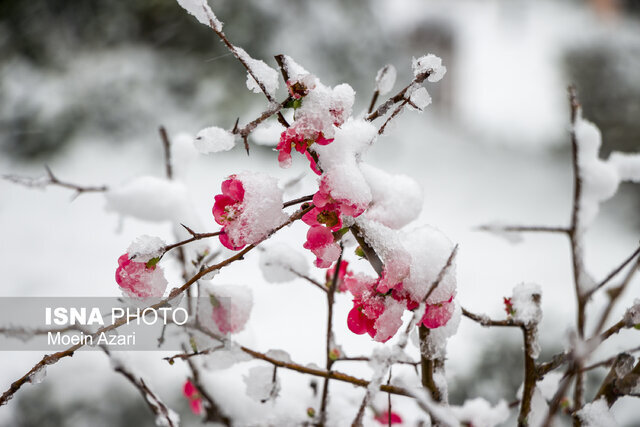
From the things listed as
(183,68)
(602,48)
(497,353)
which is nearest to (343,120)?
(497,353)

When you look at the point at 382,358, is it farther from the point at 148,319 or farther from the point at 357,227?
the point at 148,319

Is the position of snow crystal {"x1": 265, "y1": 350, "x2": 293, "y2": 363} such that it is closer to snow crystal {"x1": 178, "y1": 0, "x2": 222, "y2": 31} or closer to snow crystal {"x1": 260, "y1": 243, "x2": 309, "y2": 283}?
snow crystal {"x1": 260, "y1": 243, "x2": 309, "y2": 283}

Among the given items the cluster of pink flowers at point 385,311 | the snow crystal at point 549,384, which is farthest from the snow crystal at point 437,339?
the snow crystal at point 549,384

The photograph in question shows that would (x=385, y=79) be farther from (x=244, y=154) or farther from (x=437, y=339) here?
(x=244, y=154)

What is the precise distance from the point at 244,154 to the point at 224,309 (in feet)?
5.72

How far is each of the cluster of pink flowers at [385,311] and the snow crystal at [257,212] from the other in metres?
0.08

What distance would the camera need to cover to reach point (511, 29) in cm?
429

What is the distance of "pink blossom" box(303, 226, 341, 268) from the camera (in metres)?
0.29

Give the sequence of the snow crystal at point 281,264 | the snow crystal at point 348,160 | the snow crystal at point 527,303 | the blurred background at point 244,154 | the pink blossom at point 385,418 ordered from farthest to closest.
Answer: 1. the blurred background at point 244,154
2. the pink blossom at point 385,418
3. the snow crystal at point 281,264
4. the snow crystal at point 527,303
5. the snow crystal at point 348,160

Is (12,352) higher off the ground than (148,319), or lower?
higher

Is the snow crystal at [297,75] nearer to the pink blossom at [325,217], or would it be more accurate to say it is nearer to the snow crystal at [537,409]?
the pink blossom at [325,217]

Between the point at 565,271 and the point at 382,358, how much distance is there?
1580 mm

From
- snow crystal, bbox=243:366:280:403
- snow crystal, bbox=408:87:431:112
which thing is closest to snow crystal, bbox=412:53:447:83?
snow crystal, bbox=408:87:431:112

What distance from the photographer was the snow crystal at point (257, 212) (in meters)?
0.29
